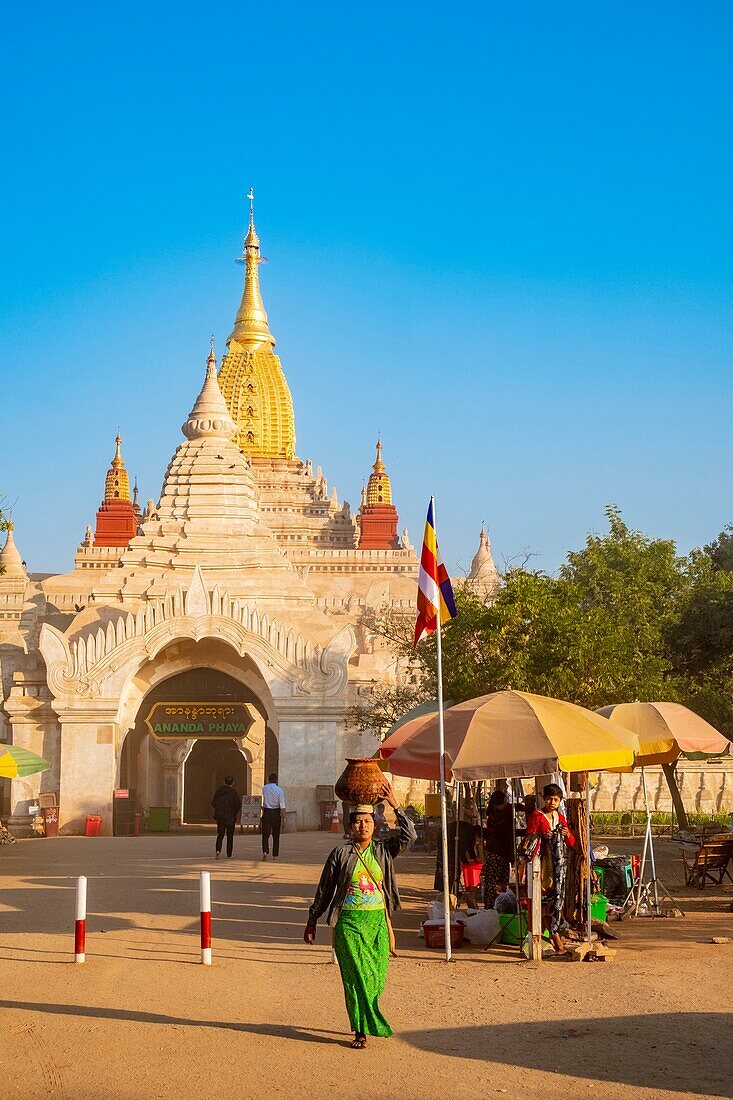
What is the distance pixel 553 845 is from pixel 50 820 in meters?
22.4

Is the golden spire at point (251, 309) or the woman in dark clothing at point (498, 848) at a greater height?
the golden spire at point (251, 309)

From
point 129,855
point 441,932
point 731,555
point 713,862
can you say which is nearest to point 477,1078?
point 441,932

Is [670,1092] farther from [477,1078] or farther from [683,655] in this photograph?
[683,655]

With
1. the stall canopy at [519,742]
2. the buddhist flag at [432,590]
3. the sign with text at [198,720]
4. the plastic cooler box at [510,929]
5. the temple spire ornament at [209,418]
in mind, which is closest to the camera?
the stall canopy at [519,742]

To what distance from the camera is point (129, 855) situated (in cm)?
2642

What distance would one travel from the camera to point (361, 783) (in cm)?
1221

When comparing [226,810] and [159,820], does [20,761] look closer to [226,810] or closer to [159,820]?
[226,810]

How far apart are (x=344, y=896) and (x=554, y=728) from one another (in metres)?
4.55

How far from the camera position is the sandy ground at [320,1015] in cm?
888

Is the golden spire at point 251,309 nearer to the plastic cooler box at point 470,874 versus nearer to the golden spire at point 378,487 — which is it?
the golden spire at point 378,487

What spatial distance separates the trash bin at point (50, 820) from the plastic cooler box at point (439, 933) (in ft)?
69.1

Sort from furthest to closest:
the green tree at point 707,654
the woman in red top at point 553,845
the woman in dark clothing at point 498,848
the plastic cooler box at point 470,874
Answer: the green tree at point 707,654 < the plastic cooler box at point 470,874 < the woman in dark clothing at point 498,848 < the woman in red top at point 553,845

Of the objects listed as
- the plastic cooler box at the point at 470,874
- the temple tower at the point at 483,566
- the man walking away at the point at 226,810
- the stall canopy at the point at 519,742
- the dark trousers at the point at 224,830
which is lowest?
the plastic cooler box at the point at 470,874

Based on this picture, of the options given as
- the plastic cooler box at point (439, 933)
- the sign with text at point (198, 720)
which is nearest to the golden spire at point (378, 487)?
the sign with text at point (198, 720)
